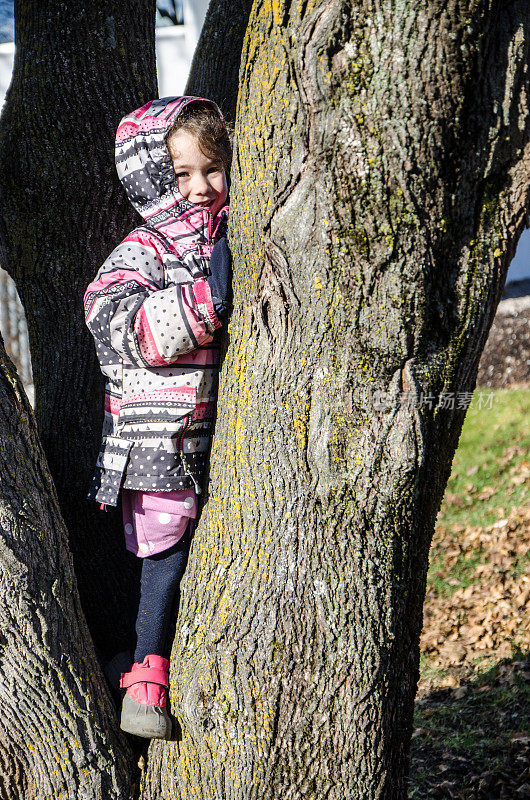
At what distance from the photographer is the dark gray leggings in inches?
91.8

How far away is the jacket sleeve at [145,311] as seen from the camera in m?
2.09

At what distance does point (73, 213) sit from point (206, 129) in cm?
60

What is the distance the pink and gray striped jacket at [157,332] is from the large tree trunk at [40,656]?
297 millimetres

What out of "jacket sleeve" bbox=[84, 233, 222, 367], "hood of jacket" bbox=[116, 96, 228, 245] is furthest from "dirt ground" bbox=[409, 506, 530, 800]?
"hood of jacket" bbox=[116, 96, 228, 245]

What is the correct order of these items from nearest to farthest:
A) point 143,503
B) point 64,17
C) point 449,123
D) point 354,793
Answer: point 449,123 → point 354,793 → point 143,503 → point 64,17

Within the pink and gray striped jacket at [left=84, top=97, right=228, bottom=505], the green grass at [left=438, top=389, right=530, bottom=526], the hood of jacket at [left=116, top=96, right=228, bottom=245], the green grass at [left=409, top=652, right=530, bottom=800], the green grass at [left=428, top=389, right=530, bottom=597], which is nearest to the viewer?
the pink and gray striped jacket at [left=84, top=97, right=228, bottom=505]

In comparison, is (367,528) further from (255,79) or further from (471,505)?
(471,505)

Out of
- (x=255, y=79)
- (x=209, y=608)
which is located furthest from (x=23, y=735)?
(x=255, y=79)

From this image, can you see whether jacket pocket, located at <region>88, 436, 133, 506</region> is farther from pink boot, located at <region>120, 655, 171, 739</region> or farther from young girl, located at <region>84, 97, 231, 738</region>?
pink boot, located at <region>120, 655, 171, 739</region>

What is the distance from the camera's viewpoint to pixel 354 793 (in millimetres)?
1972

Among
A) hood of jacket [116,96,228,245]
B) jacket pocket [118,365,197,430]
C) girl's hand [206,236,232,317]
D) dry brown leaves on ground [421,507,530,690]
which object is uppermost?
hood of jacket [116,96,228,245]

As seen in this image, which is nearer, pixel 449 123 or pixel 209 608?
pixel 449 123

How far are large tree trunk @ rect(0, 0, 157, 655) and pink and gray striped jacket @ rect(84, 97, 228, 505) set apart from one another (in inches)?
11.2

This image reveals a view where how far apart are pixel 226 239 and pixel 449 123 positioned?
685 mm
